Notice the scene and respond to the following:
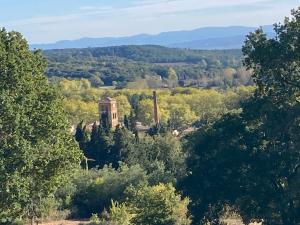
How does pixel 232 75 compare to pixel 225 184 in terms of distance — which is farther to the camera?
pixel 232 75

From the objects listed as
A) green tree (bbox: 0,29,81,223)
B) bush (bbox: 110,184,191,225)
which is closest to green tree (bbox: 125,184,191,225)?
bush (bbox: 110,184,191,225)

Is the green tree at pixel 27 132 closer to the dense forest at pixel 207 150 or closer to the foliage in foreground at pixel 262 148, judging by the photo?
the dense forest at pixel 207 150

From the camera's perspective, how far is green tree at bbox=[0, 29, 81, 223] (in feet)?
62.2

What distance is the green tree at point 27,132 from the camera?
62.2 feet

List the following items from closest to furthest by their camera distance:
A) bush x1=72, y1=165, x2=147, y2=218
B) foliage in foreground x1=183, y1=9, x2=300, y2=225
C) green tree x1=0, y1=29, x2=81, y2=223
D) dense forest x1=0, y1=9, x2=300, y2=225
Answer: foliage in foreground x1=183, y1=9, x2=300, y2=225, dense forest x1=0, y1=9, x2=300, y2=225, green tree x1=0, y1=29, x2=81, y2=223, bush x1=72, y1=165, x2=147, y2=218

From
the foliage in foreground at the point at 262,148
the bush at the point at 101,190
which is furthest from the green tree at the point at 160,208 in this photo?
the bush at the point at 101,190

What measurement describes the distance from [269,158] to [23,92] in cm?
795

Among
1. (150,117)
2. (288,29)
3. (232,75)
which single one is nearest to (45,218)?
(288,29)

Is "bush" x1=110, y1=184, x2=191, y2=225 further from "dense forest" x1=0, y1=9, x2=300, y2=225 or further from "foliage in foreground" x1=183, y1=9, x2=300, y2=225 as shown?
"foliage in foreground" x1=183, y1=9, x2=300, y2=225

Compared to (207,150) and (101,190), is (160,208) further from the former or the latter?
(101,190)

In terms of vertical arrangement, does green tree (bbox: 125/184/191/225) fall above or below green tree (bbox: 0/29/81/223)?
below

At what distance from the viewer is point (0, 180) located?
1866 cm

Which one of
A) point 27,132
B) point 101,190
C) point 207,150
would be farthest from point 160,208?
point 101,190

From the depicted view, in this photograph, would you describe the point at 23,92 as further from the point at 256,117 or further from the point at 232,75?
the point at 232,75
